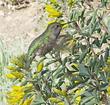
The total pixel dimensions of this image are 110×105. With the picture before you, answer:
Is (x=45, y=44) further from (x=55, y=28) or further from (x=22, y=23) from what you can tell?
(x=22, y=23)

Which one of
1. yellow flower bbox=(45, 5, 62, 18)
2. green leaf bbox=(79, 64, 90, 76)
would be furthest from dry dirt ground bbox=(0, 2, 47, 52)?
green leaf bbox=(79, 64, 90, 76)

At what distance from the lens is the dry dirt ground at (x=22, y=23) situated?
5.67 m

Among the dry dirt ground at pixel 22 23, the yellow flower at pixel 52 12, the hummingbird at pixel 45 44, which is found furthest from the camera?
the dry dirt ground at pixel 22 23

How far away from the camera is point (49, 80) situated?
2.02 meters

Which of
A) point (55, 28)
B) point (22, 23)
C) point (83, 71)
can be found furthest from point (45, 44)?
point (22, 23)

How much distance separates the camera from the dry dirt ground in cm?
567

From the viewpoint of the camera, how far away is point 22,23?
20.0 ft

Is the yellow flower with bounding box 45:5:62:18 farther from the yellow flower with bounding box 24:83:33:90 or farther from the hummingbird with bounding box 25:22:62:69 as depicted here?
the yellow flower with bounding box 24:83:33:90

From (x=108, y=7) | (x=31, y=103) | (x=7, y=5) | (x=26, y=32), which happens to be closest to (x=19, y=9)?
(x=7, y=5)

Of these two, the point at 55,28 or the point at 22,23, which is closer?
the point at 55,28

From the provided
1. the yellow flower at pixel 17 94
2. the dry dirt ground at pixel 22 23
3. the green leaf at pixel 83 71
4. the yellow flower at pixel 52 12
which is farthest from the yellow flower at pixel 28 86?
the dry dirt ground at pixel 22 23

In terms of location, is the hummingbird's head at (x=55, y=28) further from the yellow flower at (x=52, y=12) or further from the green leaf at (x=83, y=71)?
the green leaf at (x=83, y=71)

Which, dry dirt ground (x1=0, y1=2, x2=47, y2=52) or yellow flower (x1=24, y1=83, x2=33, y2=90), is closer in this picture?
yellow flower (x1=24, y1=83, x2=33, y2=90)

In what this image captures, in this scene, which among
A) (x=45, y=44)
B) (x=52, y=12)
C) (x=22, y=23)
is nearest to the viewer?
(x=45, y=44)
